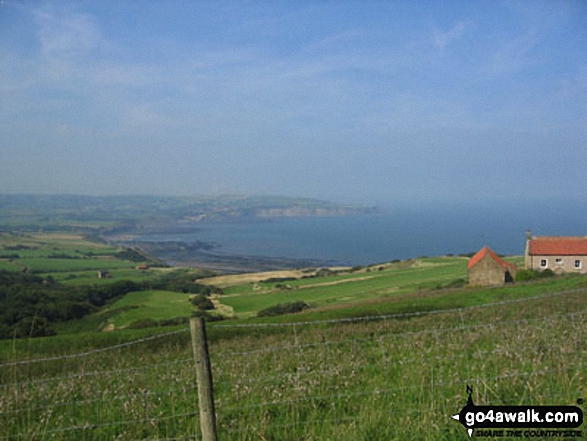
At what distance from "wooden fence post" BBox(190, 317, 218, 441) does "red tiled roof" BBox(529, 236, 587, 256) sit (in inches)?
1933

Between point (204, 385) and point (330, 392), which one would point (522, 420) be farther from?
point (204, 385)

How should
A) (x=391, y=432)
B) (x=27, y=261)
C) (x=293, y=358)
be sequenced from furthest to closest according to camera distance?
(x=27, y=261) → (x=293, y=358) → (x=391, y=432)

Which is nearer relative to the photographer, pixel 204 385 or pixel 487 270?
pixel 204 385

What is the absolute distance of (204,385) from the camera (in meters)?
4.30

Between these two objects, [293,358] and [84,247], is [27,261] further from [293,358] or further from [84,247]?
[293,358]

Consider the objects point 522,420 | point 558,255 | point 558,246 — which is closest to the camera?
point 522,420

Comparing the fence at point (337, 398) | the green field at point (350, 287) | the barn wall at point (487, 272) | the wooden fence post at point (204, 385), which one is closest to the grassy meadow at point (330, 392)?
the fence at point (337, 398)

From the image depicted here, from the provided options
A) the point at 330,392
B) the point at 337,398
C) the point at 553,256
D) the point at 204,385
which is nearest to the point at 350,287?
the point at 553,256

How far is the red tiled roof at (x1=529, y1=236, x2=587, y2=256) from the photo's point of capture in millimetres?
47344

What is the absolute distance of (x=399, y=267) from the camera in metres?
66.0

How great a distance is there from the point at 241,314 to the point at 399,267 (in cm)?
3288

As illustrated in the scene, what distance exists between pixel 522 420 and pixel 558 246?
48833 mm

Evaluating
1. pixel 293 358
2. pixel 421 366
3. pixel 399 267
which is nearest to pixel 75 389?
pixel 293 358

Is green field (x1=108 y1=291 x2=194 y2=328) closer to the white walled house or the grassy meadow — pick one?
the grassy meadow
